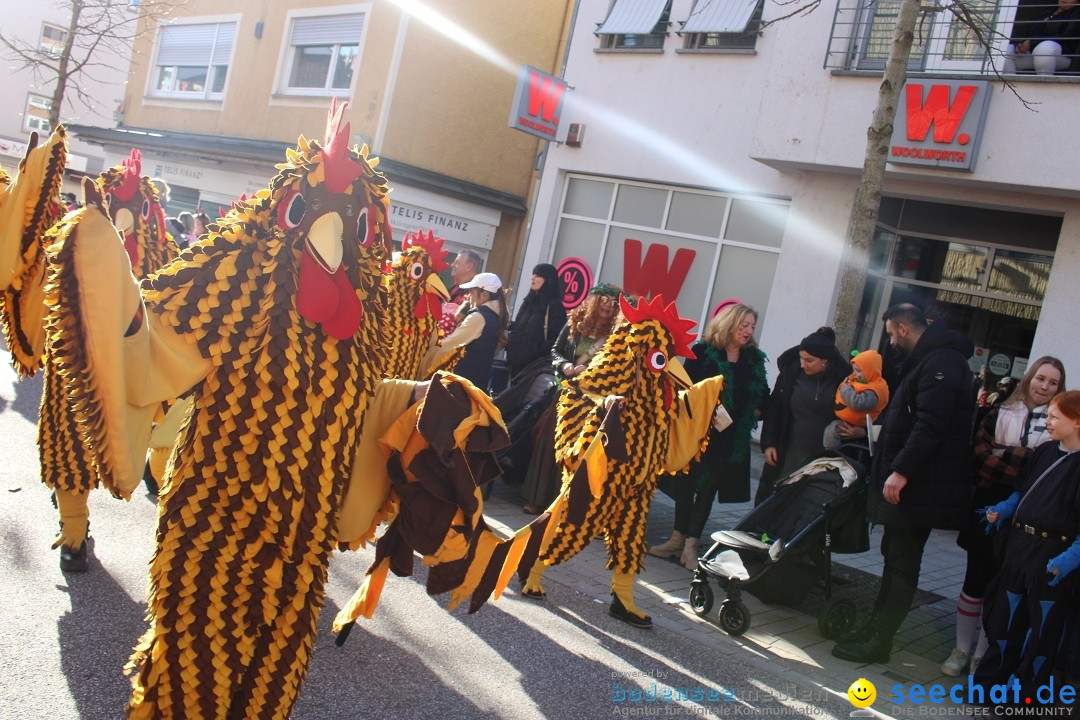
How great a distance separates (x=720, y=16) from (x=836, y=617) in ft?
29.9

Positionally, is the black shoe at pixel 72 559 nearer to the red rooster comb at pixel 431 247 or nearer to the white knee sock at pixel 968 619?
the red rooster comb at pixel 431 247

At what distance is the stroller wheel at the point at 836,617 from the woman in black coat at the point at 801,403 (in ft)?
3.40

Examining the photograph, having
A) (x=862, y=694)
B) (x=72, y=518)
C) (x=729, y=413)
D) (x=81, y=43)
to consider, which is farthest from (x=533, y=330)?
(x=81, y=43)

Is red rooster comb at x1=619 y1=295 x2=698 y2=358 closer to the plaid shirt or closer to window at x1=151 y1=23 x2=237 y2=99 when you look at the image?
the plaid shirt

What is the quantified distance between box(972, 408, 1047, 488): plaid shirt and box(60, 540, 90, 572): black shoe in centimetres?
514

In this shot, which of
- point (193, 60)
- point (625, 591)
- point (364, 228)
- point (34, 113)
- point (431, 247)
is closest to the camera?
point (364, 228)

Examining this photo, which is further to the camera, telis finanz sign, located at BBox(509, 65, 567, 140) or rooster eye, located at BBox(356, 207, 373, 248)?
telis finanz sign, located at BBox(509, 65, 567, 140)

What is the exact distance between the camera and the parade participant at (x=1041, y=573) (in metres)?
4.46

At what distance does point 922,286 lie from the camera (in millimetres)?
11141

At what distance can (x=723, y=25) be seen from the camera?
1206 cm

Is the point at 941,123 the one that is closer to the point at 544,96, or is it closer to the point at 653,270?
the point at 653,270

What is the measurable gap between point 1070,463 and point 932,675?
161cm

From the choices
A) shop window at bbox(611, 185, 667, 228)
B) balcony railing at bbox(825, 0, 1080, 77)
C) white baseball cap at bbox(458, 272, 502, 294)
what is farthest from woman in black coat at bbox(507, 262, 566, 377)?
shop window at bbox(611, 185, 667, 228)

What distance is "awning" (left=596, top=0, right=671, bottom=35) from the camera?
12.8 metres
